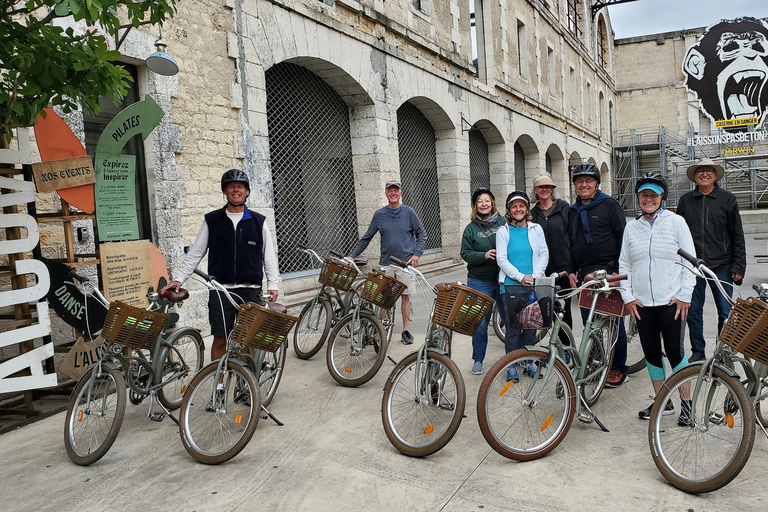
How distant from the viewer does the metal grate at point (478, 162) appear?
612 inches

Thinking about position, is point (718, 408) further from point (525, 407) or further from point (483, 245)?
point (483, 245)

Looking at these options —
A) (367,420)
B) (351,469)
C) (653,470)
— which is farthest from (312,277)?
(653,470)

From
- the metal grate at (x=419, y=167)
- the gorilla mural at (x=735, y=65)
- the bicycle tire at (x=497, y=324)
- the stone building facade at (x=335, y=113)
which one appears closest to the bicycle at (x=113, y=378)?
the stone building facade at (x=335, y=113)

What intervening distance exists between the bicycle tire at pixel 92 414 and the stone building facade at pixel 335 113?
2.88 m

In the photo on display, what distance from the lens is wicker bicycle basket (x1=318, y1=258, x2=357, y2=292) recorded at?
5.30 metres

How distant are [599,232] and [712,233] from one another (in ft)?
3.12

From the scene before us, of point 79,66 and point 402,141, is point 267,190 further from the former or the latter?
A: point 402,141

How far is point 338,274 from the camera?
5.35m

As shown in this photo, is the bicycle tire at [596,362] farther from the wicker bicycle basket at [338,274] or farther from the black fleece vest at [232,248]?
the black fleece vest at [232,248]

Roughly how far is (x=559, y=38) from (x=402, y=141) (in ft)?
40.3

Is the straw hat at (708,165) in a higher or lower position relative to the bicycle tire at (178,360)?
higher

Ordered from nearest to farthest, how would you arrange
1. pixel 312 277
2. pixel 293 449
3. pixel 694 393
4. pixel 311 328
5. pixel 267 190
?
1. pixel 694 393
2. pixel 293 449
3. pixel 311 328
4. pixel 267 190
5. pixel 312 277

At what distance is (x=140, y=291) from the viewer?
A: 5.16 meters

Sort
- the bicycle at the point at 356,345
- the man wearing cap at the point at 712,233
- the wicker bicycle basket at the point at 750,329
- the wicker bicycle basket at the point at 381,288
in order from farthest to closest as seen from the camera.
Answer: the bicycle at the point at 356,345
the man wearing cap at the point at 712,233
the wicker bicycle basket at the point at 381,288
the wicker bicycle basket at the point at 750,329
